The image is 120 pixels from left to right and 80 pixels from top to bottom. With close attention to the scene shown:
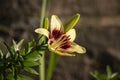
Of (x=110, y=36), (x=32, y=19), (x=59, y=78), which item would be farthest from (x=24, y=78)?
(x=110, y=36)

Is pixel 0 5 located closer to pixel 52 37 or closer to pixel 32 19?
pixel 32 19

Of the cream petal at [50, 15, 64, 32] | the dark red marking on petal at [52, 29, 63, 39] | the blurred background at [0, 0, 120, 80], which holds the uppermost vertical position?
the cream petal at [50, 15, 64, 32]

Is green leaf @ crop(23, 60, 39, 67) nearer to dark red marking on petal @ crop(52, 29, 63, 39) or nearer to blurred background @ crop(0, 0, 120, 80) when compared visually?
dark red marking on petal @ crop(52, 29, 63, 39)

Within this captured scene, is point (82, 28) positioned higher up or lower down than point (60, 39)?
lower down

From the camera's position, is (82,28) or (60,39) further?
(82,28)

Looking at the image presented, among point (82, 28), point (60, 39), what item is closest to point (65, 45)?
point (60, 39)

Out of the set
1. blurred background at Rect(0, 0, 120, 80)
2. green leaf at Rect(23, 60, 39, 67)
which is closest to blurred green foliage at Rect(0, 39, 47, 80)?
green leaf at Rect(23, 60, 39, 67)

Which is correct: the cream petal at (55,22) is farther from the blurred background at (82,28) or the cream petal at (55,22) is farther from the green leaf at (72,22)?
the blurred background at (82,28)

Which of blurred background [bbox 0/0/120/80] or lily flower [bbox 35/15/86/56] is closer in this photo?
lily flower [bbox 35/15/86/56]

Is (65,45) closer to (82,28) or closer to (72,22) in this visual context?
(72,22)
